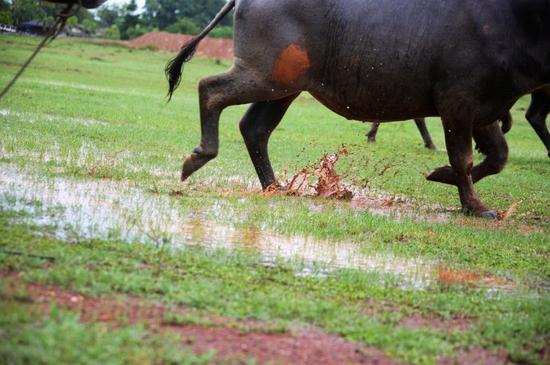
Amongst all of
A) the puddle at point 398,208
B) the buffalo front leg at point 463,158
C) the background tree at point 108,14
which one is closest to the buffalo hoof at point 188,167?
the puddle at point 398,208

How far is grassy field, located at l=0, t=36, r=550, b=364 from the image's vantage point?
4000 millimetres

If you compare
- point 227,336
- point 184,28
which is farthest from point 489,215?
point 184,28

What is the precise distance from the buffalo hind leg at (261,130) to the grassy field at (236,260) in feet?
0.68

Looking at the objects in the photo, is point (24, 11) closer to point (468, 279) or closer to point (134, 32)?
point (468, 279)

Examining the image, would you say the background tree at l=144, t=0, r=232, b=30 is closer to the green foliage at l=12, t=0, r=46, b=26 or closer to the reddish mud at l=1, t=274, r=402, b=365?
the green foliage at l=12, t=0, r=46, b=26

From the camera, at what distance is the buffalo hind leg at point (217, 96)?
8078 millimetres

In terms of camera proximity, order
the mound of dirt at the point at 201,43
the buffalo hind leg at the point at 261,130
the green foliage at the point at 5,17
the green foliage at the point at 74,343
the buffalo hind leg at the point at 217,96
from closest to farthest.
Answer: the green foliage at the point at 74,343 → the green foliage at the point at 5,17 → the buffalo hind leg at the point at 217,96 → the buffalo hind leg at the point at 261,130 → the mound of dirt at the point at 201,43

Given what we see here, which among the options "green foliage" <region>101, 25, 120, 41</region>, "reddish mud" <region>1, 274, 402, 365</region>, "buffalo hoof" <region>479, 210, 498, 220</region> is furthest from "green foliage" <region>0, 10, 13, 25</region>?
"green foliage" <region>101, 25, 120, 41</region>

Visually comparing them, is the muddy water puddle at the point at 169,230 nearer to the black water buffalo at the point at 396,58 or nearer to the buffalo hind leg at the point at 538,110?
the black water buffalo at the point at 396,58

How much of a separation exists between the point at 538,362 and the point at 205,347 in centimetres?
157

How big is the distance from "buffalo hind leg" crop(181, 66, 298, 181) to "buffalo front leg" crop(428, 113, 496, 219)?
1584 millimetres

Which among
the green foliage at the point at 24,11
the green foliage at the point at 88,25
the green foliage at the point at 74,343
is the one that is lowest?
the green foliage at the point at 88,25

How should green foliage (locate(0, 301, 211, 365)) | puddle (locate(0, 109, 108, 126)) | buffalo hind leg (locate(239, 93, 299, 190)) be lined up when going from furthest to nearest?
puddle (locate(0, 109, 108, 126)) → buffalo hind leg (locate(239, 93, 299, 190)) → green foliage (locate(0, 301, 211, 365))

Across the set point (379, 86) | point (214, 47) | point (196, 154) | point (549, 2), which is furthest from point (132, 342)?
point (214, 47)
